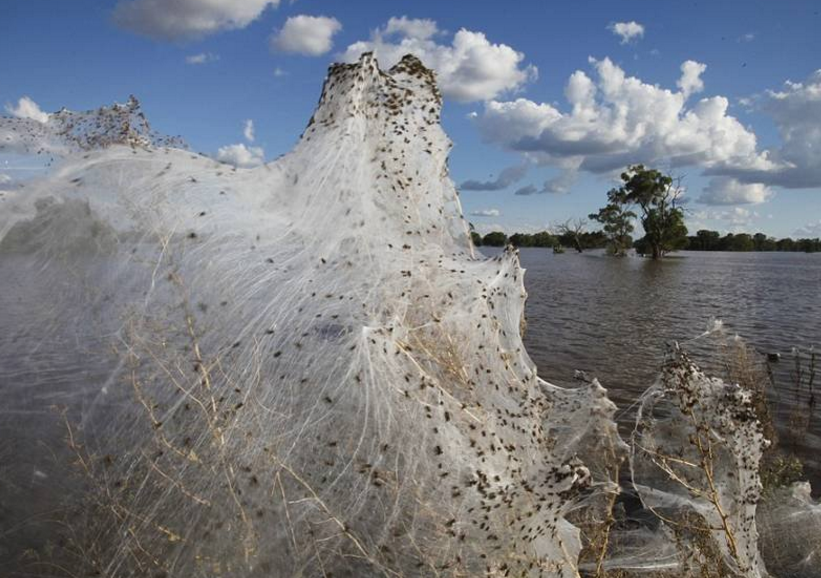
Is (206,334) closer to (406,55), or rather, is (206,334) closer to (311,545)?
(311,545)

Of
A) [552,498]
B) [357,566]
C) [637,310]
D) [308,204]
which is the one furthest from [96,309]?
[637,310]

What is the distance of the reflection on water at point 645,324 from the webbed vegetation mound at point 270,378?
Result: 5.55 meters

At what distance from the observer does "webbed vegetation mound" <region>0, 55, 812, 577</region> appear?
9.48 ft

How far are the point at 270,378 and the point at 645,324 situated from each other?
1683 centimetres

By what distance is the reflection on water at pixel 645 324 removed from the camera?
11.3m

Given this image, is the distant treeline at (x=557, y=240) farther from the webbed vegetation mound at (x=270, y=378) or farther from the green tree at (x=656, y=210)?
the webbed vegetation mound at (x=270, y=378)

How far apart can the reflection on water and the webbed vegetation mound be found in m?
5.55

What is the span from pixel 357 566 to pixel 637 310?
20.2m

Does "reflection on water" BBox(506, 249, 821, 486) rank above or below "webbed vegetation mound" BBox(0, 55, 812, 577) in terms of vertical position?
below

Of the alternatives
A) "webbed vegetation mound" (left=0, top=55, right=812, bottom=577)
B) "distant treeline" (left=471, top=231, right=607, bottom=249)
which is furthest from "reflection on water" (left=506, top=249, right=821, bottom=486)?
"distant treeline" (left=471, top=231, right=607, bottom=249)

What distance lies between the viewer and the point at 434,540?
2.88 meters

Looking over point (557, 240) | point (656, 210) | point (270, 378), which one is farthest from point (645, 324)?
point (557, 240)

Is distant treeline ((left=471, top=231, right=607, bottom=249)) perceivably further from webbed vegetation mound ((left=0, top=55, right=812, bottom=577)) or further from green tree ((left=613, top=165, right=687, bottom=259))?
webbed vegetation mound ((left=0, top=55, right=812, bottom=577))

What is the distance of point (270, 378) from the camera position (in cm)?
321
